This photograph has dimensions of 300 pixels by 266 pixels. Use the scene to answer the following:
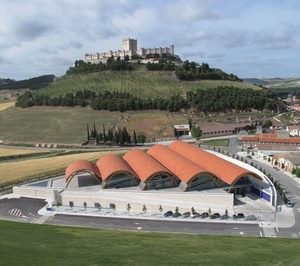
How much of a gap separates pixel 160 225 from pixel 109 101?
9166 centimetres

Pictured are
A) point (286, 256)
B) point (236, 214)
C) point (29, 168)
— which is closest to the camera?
point (286, 256)

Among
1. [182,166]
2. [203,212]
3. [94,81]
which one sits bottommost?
[203,212]

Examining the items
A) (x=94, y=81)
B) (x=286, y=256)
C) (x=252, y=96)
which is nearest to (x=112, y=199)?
(x=286, y=256)

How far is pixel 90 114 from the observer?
439 feet

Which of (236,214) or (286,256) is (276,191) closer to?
(236,214)

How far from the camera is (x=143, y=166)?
59.9 meters

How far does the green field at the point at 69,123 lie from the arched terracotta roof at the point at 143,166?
152 ft

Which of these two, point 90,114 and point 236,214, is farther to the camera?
point 90,114

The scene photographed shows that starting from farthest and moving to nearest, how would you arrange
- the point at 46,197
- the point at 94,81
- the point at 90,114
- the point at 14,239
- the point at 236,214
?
the point at 94,81 → the point at 90,114 → the point at 46,197 → the point at 236,214 → the point at 14,239

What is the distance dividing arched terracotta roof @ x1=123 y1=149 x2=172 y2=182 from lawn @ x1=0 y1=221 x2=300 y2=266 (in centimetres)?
1552

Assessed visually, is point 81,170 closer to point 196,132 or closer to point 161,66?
point 196,132

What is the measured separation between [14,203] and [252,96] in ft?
340

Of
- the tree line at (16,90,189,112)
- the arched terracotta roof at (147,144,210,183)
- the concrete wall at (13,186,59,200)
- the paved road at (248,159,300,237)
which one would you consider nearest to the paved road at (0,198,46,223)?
the concrete wall at (13,186,59,200)

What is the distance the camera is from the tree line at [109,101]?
440 ft
